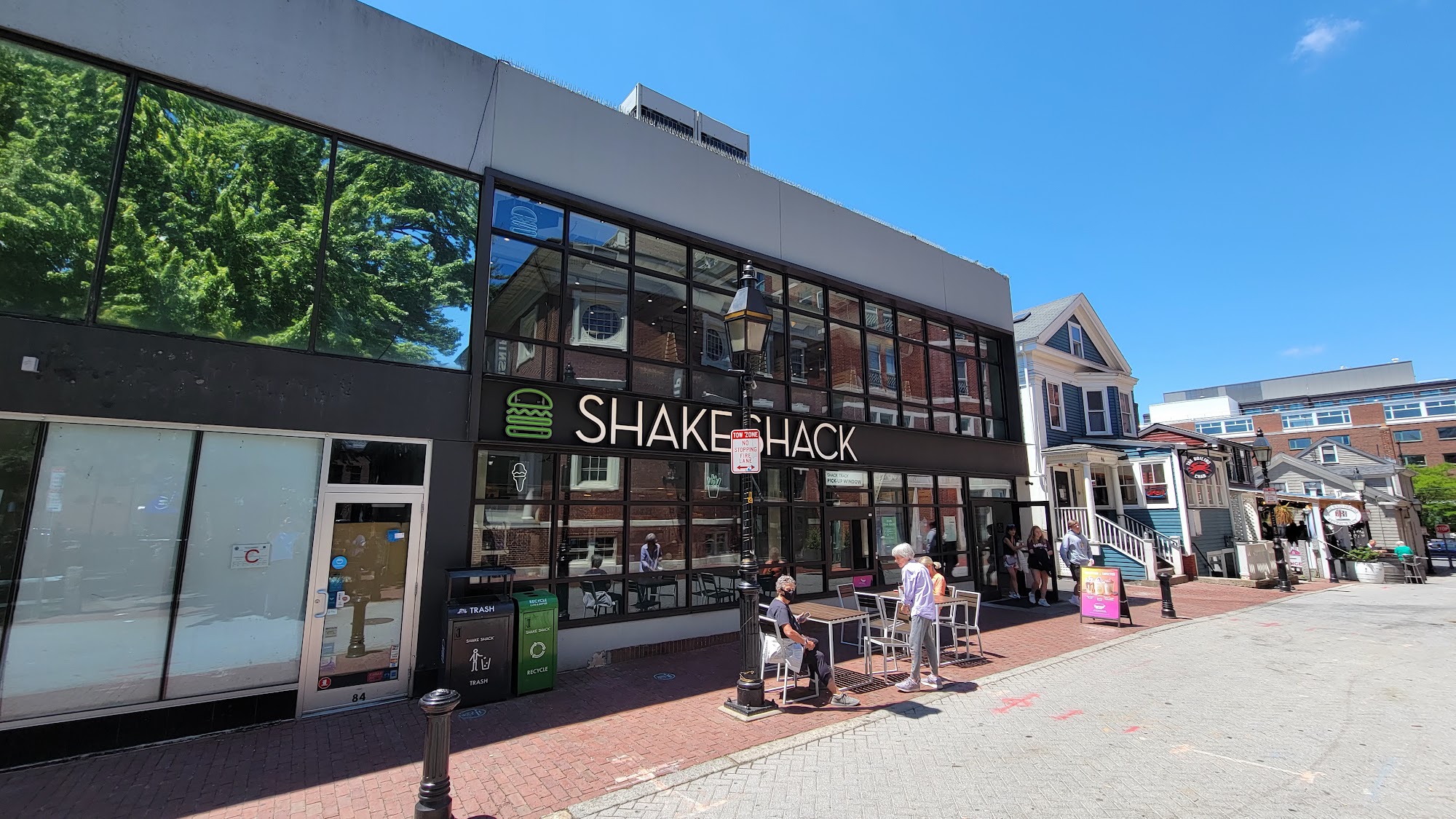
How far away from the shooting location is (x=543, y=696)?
7.01 meters

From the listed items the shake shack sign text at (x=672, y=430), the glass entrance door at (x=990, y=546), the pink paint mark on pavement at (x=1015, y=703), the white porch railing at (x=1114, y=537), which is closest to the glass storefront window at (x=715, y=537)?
the shake shack sign text at (x=672, y=430)

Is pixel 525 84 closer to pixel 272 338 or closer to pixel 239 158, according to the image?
pixel 239 158

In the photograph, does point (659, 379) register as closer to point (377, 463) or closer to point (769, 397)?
point (769, 397)

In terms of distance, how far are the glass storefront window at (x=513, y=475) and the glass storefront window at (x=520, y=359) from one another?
111 centimetres

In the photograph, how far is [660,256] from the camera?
34.1ft

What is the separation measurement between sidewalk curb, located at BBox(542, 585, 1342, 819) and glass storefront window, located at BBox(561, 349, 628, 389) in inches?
213

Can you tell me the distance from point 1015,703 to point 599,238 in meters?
8.57

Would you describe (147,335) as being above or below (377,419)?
above

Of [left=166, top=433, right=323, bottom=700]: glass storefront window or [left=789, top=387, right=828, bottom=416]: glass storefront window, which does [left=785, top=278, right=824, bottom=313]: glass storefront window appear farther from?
[left=166, top=433, right=323, bottom=700]: glass storefront window

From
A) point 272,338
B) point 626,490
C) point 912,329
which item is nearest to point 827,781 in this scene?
point 626,490

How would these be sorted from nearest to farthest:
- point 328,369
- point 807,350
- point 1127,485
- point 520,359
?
point 328,369
point 520,359
point 807,350
point 1127,485

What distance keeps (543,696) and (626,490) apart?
10.1 feet

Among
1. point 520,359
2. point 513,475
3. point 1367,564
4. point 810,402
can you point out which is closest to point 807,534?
point 810,402

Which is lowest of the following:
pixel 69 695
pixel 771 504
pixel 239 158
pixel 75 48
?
pixel 69 695
